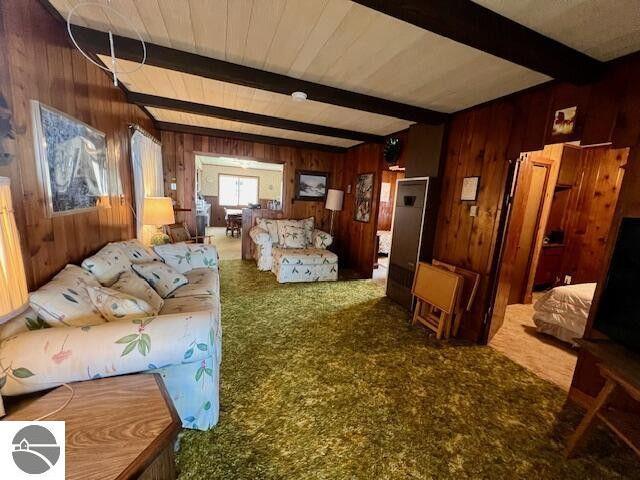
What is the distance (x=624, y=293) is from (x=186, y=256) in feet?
11.2

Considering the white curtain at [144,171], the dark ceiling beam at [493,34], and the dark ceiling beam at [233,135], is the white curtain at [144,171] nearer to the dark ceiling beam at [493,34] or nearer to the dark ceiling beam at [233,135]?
the dark ceiling beam at [233,135]

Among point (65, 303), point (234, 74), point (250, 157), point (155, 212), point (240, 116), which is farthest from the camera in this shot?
point (250, 157)

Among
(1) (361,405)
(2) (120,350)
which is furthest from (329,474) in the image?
(2) (120,350)

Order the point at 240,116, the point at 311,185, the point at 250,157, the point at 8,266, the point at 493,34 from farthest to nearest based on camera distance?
the point at 311,185
the point at 250,157
the point at 240,116
the point at 493,34
the point at 8,266

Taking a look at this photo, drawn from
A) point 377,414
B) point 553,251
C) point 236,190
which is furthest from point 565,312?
point 236,190

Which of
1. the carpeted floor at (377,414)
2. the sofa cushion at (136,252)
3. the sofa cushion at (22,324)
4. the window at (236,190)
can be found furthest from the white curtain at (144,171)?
the window at (236,190)

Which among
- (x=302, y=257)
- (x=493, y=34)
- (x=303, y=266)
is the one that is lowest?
(x=303, y=266)

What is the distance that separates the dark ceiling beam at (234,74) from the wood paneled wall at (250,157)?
270 centimetres

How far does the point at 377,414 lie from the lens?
159 cm

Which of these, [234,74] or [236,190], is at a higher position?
[234,74]

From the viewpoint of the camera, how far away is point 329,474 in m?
1.23

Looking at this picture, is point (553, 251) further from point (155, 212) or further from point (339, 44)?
point (155, 212)

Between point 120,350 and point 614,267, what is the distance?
256cm

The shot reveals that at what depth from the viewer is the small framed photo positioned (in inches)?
101
